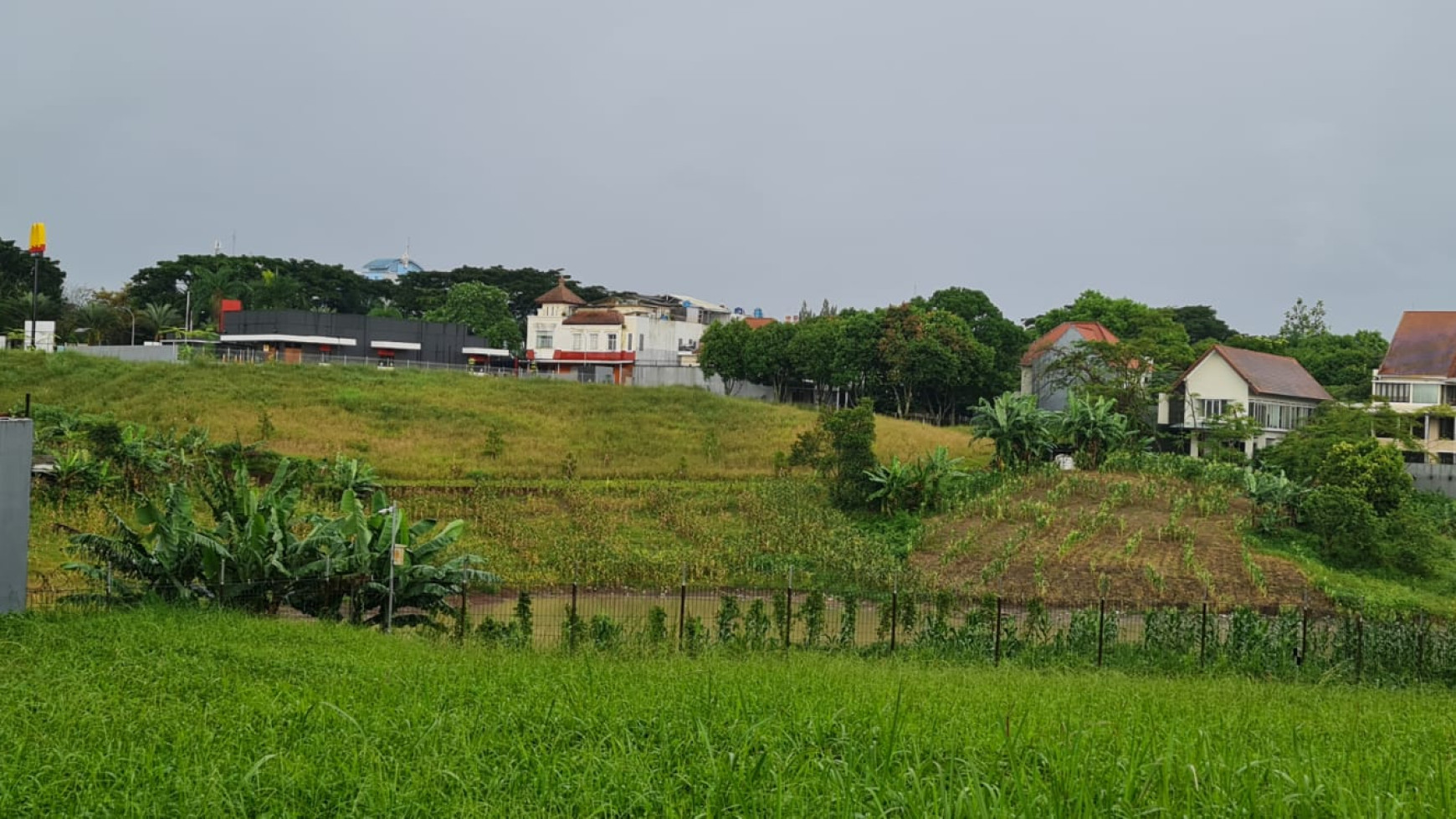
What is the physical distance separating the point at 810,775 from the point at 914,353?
171ft

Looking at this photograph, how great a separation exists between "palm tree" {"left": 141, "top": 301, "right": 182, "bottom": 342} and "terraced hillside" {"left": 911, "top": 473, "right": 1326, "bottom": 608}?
59377mm

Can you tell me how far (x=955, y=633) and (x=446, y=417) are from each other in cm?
3046

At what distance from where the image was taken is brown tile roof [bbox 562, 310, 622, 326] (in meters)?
75.9

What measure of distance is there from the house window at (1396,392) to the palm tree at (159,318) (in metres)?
67.6

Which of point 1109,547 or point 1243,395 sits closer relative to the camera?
point 1109,547

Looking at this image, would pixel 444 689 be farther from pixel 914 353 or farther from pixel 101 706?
pixel 914 353

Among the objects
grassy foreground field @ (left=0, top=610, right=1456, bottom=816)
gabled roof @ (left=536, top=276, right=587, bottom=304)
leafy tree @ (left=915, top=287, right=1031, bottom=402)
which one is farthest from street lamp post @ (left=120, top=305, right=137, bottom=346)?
grassy foreground field @ (left=0, top=610, right=1456, bottom=816)

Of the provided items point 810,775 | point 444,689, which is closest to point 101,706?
point 444,689

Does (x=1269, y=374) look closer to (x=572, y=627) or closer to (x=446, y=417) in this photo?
(x=446, y=417)

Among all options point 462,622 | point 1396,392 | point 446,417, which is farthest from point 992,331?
point 462,622

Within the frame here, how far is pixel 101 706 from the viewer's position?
652 cm

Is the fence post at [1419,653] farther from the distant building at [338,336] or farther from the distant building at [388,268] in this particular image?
the distant building at [388,268]

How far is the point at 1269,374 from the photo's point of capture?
4975 cm

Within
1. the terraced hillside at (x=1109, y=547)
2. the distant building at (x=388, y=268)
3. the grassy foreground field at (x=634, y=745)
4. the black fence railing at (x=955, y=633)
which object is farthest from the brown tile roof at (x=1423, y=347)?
the distant building at (x=388, y=268)
